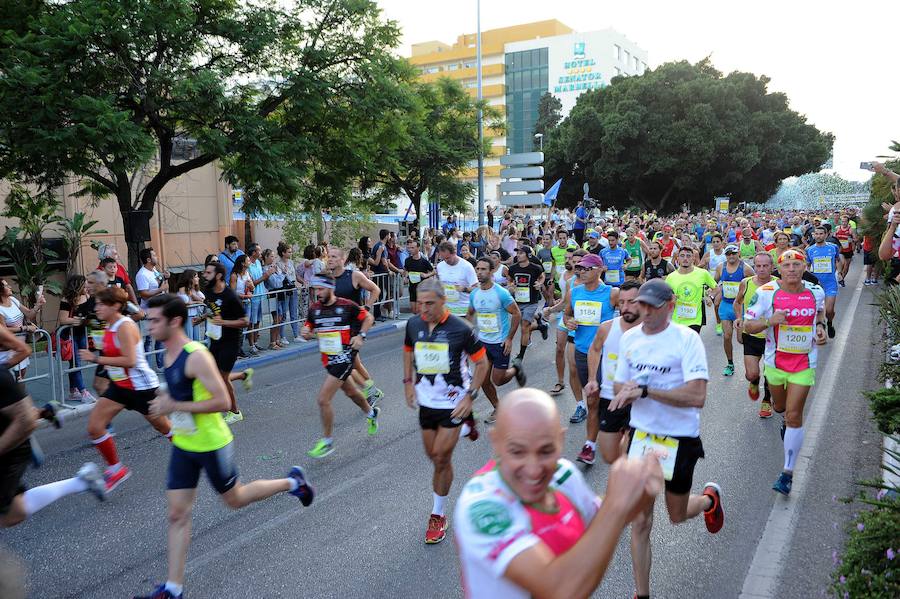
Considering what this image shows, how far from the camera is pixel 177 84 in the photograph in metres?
11.6

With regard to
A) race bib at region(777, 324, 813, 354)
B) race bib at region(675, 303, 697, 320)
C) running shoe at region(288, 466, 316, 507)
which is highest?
race bib at region(777, 324, 813, 354)

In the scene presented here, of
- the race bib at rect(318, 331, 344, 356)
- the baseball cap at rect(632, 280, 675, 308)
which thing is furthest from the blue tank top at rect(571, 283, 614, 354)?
the baseball cap at rect(632, 280, 675, 308)

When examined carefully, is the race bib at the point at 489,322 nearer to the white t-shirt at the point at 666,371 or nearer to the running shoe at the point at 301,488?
the running shoe at the point at 301,488

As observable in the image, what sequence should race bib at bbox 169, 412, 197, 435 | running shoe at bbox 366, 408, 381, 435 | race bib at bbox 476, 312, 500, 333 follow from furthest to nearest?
race bib at bbox 476, 312, 500, 333
running shoe at bbox 366, 408, 381, 435
race bib at bbox 169, 412, 197, 435

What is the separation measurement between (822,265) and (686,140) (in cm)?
3302

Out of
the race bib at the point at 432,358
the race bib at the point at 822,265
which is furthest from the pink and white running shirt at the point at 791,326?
the race bib at the point at 822,265

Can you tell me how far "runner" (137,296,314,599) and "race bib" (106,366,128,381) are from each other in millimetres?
1853

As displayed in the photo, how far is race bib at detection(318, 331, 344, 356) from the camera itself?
23.8ft

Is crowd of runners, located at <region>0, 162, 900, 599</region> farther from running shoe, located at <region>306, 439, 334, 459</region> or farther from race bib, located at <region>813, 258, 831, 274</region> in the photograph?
race bib, located at <region>813, 258, 831, 274</region>

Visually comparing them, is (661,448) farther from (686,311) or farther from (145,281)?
(145,281)

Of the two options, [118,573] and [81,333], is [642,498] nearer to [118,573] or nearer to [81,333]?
[118,573]

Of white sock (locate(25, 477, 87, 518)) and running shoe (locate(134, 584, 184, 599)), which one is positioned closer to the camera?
Result: running shoe (locate(134, 584, 184, 599))

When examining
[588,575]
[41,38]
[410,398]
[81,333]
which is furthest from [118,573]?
[41,38]

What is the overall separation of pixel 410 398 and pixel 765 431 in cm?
402
